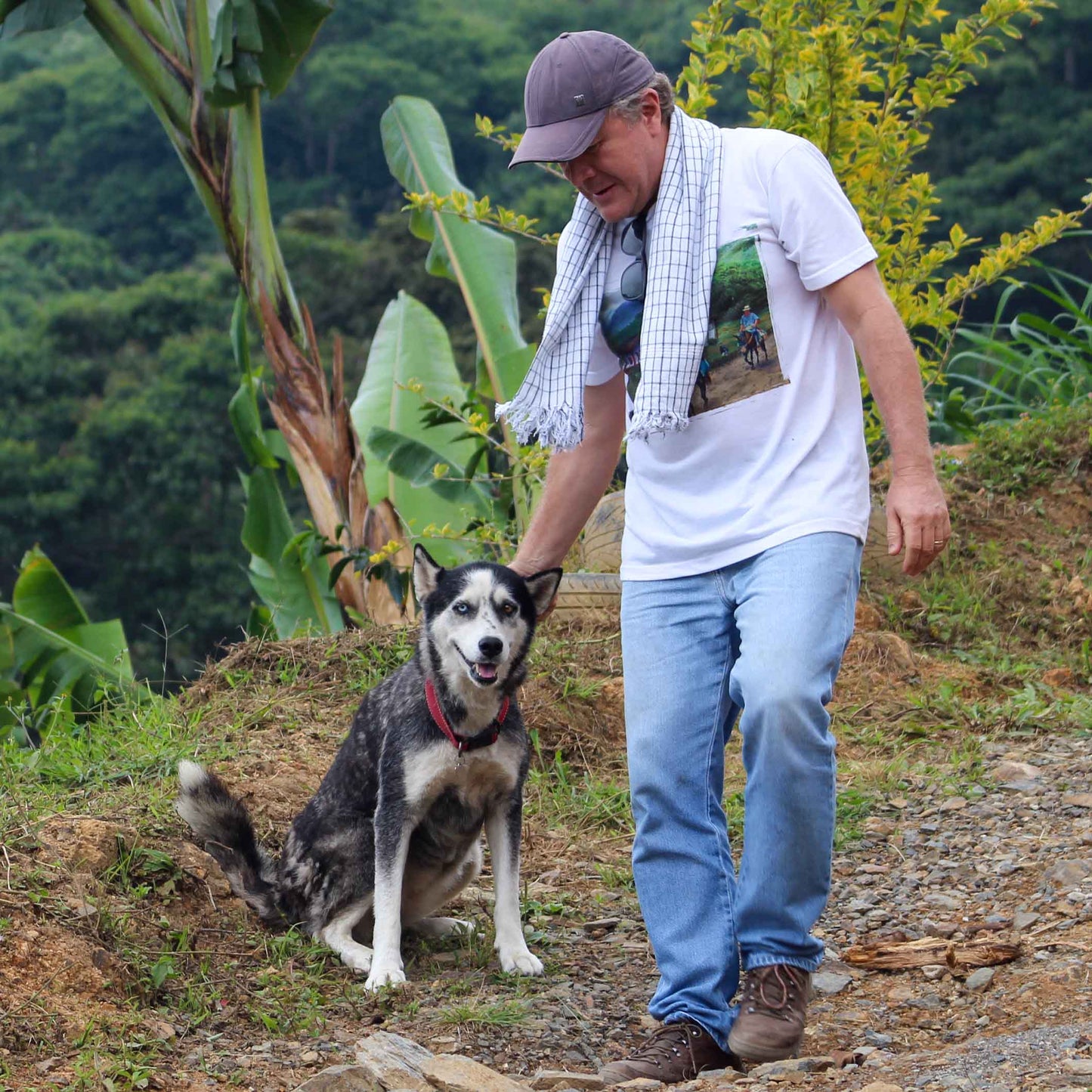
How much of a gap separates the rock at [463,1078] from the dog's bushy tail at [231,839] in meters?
1.36

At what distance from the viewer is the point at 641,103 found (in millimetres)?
3416

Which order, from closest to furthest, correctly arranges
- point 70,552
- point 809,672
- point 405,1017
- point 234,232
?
point 809,672
point 405,1017
point 234,232
point 70,552

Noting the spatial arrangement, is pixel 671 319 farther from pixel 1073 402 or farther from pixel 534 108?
pixel 1073 402

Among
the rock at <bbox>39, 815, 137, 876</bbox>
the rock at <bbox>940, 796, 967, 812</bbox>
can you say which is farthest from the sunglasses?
the rock at <bbox>940, 796, 967, 812</bbox>

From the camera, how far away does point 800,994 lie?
3.28 meters

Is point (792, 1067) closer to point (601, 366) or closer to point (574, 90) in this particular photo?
point (601, 366)

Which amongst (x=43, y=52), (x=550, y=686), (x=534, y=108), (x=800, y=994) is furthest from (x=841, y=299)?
(x=43, y=52)

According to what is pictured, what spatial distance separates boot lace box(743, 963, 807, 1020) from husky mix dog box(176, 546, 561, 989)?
940 millimetres

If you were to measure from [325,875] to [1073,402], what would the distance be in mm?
6438

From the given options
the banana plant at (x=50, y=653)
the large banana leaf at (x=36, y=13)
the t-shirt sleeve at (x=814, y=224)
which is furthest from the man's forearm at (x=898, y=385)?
the large banana leaf at (x=36, y=13)

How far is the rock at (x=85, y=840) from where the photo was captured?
4121 mm

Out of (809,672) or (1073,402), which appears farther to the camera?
(1073,402)

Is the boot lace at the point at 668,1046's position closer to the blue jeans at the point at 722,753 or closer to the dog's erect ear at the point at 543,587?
the blue jeans at the point at 722,753

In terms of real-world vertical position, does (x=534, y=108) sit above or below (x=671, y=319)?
above
